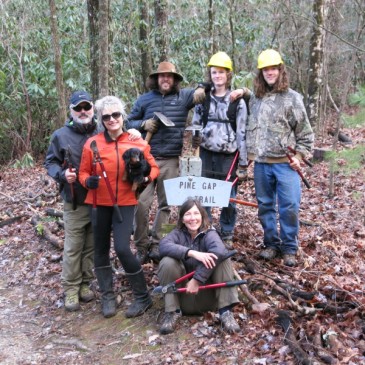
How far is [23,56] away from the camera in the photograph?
14.8 m

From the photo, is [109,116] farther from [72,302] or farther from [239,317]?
[239,317]

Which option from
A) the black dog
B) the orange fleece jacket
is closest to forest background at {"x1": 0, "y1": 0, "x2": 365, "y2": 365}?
the orange fleece jacket

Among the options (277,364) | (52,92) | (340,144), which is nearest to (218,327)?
(277,364)

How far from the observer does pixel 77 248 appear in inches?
207

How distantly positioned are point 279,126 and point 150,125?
1.52m

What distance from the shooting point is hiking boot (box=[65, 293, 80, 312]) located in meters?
5.26

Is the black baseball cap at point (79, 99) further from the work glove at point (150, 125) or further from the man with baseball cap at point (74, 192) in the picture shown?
the work glove at point (150, 125)

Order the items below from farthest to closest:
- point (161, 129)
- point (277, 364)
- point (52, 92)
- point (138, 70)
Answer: point (138, 70)
point (52, 92)
point (161, 129)
point (277, 364)

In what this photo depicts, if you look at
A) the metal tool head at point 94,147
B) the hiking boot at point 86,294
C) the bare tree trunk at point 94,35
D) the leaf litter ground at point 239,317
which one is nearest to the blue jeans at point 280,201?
the leaf litter ground at point 239,317

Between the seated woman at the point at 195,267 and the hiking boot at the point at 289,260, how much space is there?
1283 mm

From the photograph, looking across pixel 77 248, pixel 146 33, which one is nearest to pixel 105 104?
pixel 77 248

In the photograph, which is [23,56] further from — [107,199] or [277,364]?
[277,364]

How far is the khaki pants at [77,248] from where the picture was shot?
16.9 feet

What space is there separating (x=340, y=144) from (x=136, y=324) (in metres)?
10.2
